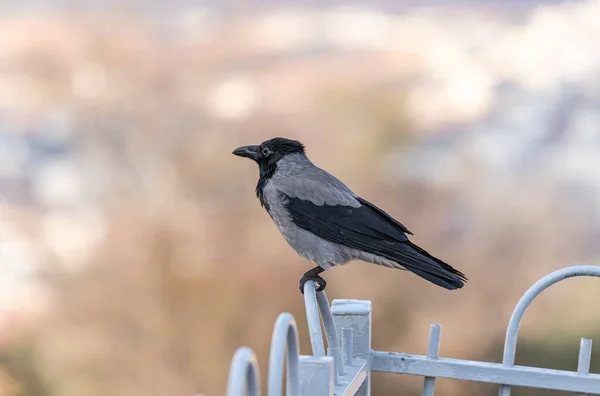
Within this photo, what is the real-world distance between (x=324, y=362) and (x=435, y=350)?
0.76 metres

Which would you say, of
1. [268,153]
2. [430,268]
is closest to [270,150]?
[268,153]

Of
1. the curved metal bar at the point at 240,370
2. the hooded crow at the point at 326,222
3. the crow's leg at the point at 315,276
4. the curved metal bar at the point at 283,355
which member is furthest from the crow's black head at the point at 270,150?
the curved metal bar at the point at 240,370

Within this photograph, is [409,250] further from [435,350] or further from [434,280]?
[435,350]

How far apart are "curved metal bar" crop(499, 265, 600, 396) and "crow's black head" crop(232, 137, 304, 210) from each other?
1.34 m

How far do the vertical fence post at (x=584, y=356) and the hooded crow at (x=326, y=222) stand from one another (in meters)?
0.57

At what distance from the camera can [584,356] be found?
2.58 metres

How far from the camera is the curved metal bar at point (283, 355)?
5.42ft

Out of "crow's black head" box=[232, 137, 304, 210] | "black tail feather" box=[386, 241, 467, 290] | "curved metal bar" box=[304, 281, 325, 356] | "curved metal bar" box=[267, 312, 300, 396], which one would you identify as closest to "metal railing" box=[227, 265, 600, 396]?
"curved metal bar" box=[304, 281, 325, 356]

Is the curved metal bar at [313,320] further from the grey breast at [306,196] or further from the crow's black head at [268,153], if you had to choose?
the crow's black head at [268,153]

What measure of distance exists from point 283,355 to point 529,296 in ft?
3.99

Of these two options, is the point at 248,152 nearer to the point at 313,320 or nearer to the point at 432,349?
the point at 432,349

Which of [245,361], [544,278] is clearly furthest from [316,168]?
[245,361]

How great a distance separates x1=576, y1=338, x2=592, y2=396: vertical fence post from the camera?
2.57 m

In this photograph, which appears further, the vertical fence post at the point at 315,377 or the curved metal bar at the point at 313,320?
the curved metal bar at the point at 313,320
